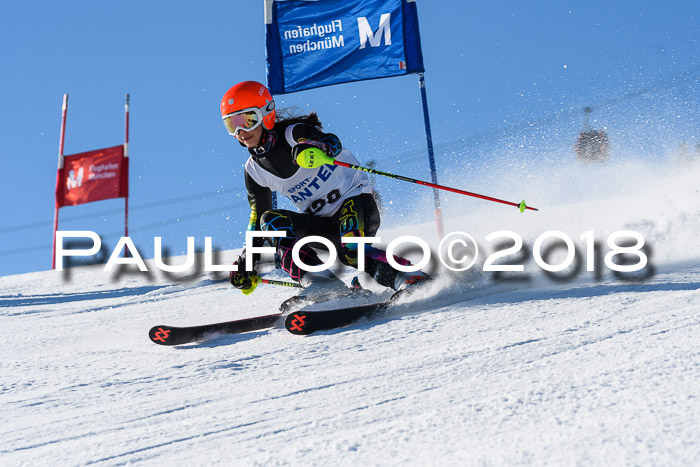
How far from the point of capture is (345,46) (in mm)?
7730

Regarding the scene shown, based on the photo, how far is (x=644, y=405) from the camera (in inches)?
65.5

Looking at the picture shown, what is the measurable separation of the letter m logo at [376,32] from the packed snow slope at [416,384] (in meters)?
4.12

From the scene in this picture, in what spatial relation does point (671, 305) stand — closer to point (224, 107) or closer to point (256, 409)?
point (256, 409)

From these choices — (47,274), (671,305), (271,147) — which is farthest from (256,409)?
(47,274)

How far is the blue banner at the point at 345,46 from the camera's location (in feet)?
25.3

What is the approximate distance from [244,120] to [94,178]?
12743mm

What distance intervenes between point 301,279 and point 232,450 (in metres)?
2.26

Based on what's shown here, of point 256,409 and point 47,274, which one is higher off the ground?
point 47,274

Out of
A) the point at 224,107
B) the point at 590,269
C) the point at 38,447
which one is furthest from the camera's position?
the point at 590,269

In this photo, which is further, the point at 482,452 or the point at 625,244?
the point at 625,244

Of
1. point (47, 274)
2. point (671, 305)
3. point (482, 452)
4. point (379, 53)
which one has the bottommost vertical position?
point (482, 452)

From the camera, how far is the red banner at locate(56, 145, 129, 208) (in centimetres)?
1523

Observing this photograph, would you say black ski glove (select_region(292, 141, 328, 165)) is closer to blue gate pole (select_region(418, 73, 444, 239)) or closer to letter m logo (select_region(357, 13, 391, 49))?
blue gate pole (select_region(418, 73, 444, 239))

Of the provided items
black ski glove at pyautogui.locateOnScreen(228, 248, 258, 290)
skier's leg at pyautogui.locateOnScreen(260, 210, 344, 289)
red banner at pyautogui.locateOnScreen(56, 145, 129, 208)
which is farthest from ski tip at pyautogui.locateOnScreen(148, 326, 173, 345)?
red banner at pyautogui.locateOnScreen(56, 145, 129, 208)
